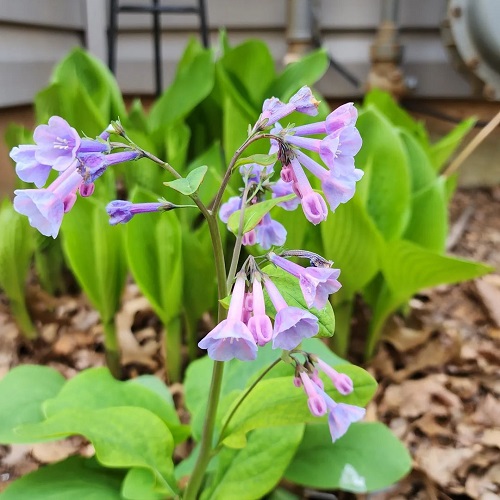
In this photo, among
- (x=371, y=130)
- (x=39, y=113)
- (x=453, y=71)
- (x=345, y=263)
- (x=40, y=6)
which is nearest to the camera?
(x=345, y=263)

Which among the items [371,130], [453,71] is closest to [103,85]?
[371,130]

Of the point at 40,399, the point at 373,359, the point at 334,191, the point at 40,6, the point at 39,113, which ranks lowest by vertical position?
the point at 373,359

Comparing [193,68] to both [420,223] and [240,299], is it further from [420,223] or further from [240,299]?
[240,299]

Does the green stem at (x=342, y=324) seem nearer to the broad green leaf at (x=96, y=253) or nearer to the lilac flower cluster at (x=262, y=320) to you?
the broad green leaf at (x=96, y=253)

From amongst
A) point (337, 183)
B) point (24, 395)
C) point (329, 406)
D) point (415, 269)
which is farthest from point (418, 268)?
point (24, 395)

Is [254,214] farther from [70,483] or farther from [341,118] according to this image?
[70,483]

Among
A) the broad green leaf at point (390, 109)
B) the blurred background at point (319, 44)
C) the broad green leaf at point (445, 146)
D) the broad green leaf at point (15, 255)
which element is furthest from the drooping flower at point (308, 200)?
the blurred background at point (319, 44)

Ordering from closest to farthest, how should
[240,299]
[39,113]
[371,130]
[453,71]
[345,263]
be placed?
[240,299] → [345,263] → [371,130] → [39,113] → [453,71]
